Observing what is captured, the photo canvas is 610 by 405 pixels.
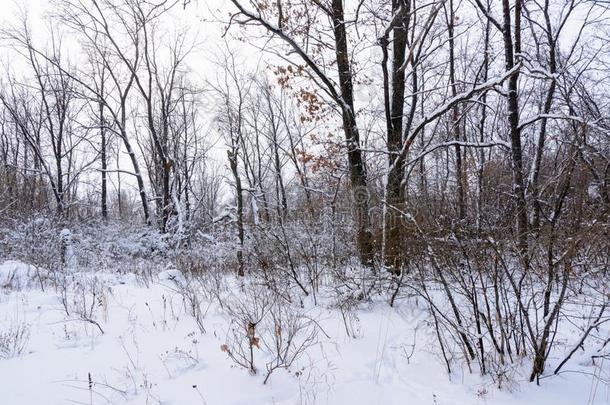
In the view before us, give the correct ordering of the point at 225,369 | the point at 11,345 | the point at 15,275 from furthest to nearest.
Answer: the point at 15,275, the point at 11,345, the point at 225,369

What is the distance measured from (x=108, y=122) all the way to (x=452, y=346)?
2114cm

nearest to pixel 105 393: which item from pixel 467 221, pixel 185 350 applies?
pixel 185 350

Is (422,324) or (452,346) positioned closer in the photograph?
(452,346)

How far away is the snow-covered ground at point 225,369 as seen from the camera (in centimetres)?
301

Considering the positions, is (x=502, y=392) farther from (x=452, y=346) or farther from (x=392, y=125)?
(x=392, y=125)

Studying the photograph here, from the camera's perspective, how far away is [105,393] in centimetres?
319

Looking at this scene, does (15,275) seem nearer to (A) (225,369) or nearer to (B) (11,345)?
(B) (11,345)

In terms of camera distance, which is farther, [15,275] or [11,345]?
[15,275]

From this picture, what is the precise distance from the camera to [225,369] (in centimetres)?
357

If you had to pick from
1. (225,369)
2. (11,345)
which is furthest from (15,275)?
(225,369)

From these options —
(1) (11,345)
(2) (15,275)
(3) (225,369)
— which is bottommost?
(3) (225,369)

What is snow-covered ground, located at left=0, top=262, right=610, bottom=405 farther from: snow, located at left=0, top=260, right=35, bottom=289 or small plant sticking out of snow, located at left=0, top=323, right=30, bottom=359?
snow, located at left=0, top=260, right=35, bottom=289

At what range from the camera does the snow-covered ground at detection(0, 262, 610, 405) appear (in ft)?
9.86

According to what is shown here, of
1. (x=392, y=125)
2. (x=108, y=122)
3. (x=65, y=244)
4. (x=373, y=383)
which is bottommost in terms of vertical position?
(x=373, y=383)
